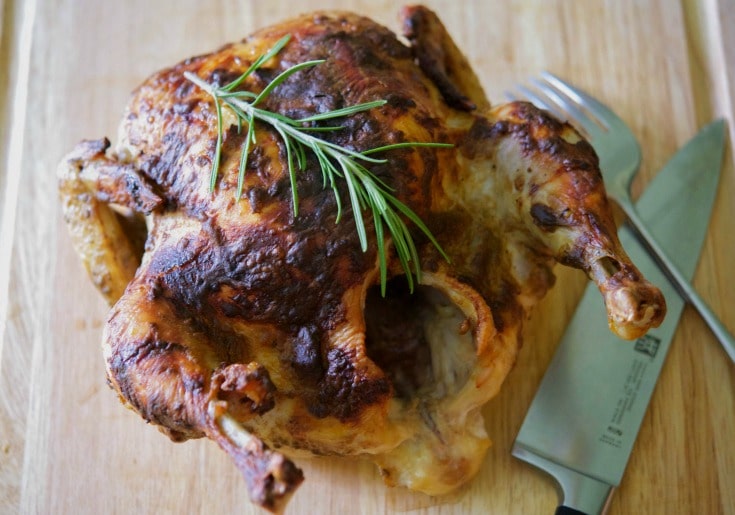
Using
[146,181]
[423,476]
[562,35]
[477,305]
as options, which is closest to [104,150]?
[146,181]

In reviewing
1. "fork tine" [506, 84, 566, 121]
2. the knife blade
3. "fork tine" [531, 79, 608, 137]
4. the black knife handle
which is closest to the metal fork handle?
the knife blade

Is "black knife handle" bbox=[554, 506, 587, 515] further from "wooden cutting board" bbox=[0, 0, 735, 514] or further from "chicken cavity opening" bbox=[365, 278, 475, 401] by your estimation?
"chicken cavity opening" bbox=[365, 278, 475, 401]

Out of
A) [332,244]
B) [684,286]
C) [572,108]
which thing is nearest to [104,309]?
[332,244]

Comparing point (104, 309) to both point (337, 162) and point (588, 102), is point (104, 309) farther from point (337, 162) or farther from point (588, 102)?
point (588, 102)

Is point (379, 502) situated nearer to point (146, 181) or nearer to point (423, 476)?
point (423, 476)

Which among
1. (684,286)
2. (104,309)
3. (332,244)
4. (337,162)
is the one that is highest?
(337,162)

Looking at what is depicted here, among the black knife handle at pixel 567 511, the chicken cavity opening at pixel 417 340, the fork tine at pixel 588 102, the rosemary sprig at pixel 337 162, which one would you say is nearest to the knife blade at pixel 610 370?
the black knife handle at pixel 567 511
